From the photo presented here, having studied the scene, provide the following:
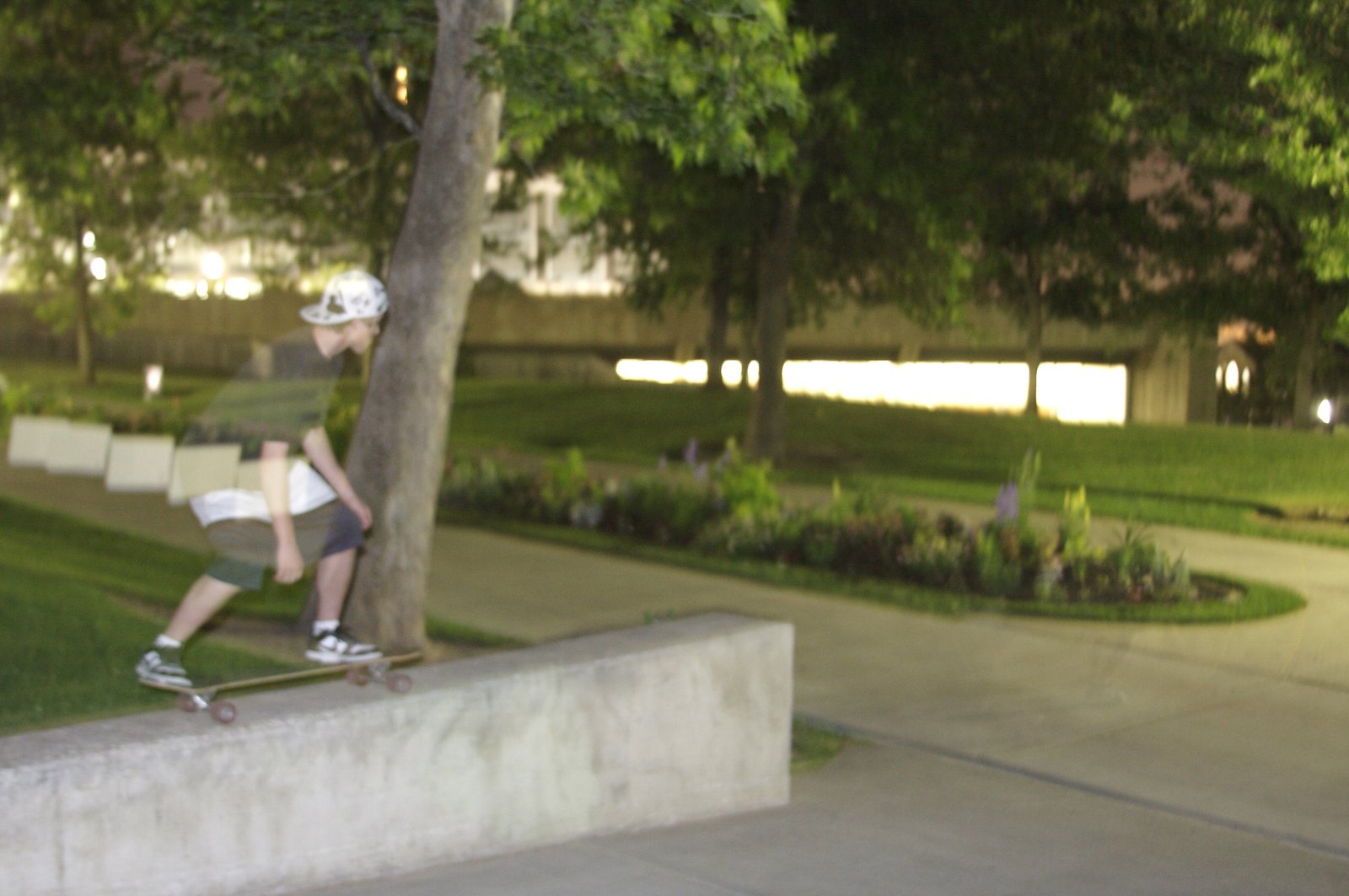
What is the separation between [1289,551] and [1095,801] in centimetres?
779

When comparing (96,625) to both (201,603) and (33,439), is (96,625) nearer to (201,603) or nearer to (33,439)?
(201,603)

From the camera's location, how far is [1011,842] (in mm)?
6336

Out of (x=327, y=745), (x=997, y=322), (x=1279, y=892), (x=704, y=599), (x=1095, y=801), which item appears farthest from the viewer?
(x=997, y=322)

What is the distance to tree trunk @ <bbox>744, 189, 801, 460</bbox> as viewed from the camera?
775 inches

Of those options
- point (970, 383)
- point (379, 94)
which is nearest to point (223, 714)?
point (379, 94)

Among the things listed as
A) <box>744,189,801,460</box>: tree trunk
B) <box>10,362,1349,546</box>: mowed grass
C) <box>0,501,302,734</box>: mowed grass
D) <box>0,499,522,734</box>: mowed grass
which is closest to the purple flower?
<box>10,362,1349,546</box>: mowed grass

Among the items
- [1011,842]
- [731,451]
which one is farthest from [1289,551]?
[1011,842]

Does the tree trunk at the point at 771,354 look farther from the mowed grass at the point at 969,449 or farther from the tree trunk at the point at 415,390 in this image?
the tree trunk at the point at 415,390

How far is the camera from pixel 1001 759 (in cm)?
748

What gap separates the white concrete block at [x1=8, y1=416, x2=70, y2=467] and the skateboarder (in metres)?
13.6

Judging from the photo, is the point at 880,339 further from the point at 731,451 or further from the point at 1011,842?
the point at 1011,842

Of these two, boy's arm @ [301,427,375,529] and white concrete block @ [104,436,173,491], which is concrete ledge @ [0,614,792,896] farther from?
white concrete block @ [104,436,173,491]

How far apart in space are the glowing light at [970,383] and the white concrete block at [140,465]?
84.5 feet

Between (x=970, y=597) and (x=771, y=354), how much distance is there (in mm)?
8895
